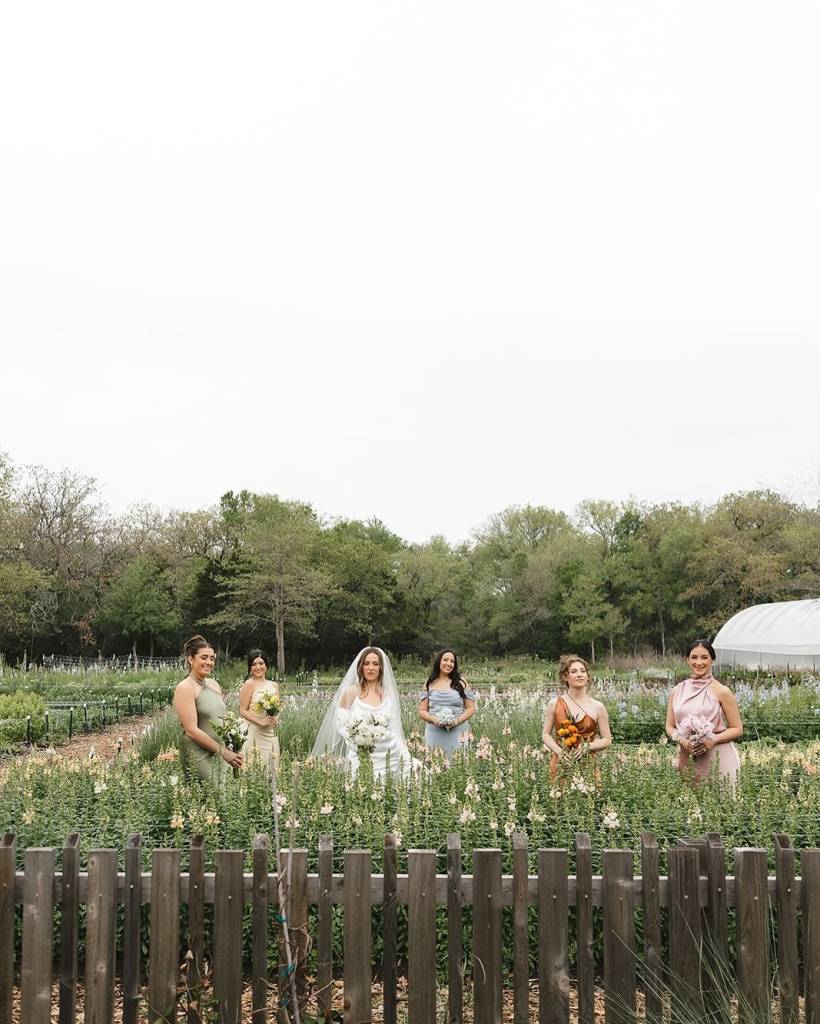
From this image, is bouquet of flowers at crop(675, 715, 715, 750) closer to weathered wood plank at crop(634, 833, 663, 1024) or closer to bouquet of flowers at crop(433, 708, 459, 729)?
bouquet of flowers at crop(433, 708, 459, 729)

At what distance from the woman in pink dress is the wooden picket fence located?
333 centimetres

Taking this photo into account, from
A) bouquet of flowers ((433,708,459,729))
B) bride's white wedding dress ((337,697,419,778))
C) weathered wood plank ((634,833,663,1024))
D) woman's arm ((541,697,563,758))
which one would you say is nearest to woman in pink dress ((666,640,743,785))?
woman's arm ((541,697,563,758))

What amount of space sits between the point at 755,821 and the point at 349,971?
2.45 metres

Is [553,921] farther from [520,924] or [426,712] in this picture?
[426,712]

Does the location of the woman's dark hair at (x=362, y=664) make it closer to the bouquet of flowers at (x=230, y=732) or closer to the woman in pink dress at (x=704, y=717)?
the bouquet of flowers at (x=230, y=732)

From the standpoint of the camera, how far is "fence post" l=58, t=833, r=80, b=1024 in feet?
11.7

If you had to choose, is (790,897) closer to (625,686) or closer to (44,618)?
(625,686)

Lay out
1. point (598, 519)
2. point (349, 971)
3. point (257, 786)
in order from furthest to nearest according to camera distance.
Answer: point (598, 519), point (257, 786), point (349, 971)

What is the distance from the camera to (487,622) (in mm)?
44500

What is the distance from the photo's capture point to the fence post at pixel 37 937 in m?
3.52

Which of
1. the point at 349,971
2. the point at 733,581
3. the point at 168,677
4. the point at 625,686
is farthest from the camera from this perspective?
the point at 733,581

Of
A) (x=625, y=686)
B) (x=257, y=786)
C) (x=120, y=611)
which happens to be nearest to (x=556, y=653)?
(x=120, y=611)

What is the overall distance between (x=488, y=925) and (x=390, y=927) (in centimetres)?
36

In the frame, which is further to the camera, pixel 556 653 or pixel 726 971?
pixel 556 653
